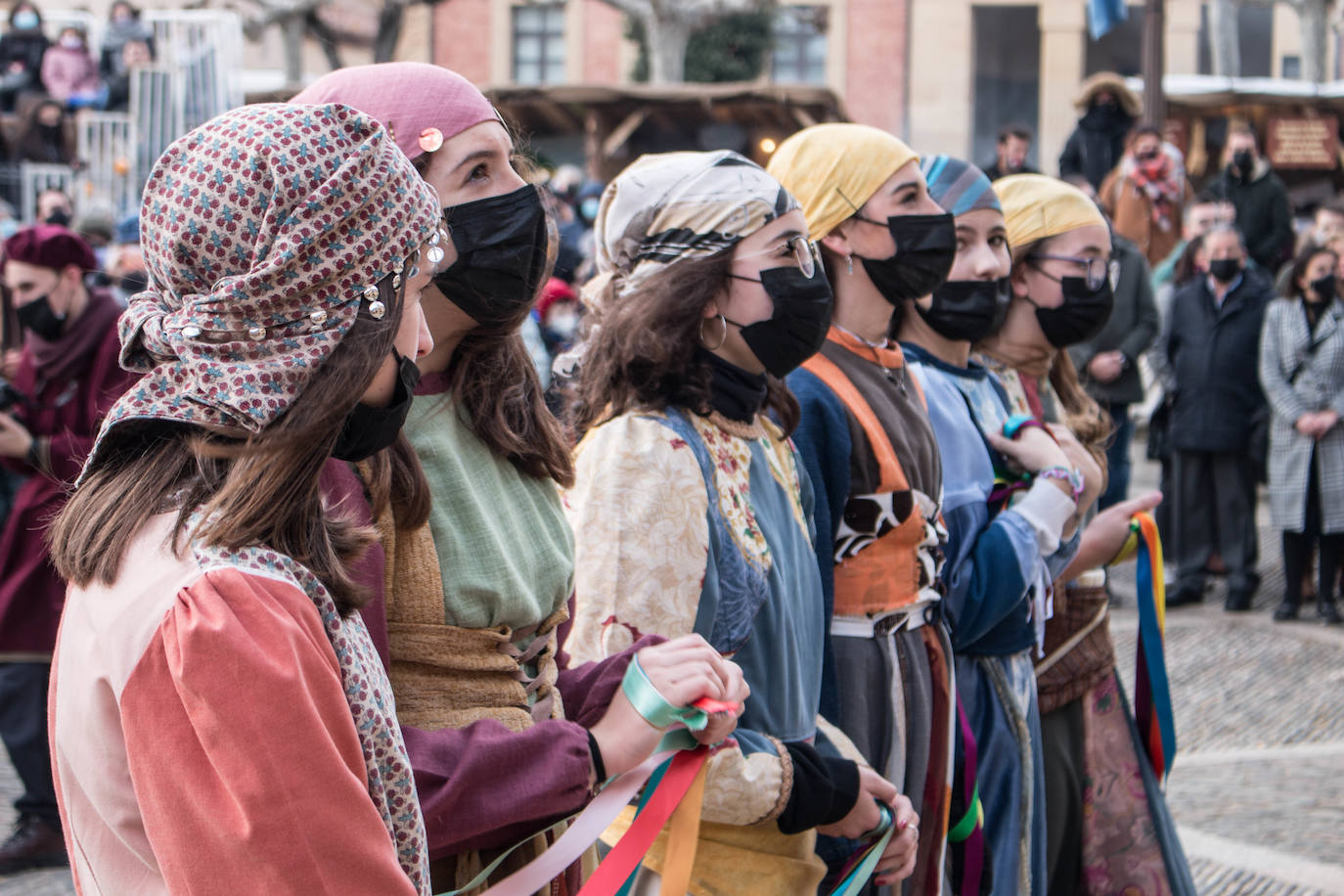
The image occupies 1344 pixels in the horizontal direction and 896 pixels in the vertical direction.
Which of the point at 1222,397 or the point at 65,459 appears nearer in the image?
the point at 65,459

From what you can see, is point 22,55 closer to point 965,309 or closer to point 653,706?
point 965,309

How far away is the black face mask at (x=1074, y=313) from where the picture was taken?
390 centimetres

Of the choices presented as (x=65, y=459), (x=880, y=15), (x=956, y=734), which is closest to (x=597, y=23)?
(x=880, y=15)

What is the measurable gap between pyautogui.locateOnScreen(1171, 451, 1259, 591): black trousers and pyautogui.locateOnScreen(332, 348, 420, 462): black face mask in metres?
8.05

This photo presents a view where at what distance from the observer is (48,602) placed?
5.00 m

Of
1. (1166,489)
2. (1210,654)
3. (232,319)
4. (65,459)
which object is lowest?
(1210,654)

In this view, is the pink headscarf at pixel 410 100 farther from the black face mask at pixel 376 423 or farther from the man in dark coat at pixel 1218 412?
the man in dark coat at pixel 1218 412

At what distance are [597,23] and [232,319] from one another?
3416cm

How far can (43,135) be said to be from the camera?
1653 cm

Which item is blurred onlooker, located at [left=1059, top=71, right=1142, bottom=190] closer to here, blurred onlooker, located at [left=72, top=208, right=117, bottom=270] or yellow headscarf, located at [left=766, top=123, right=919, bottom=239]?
blurred onlooker, located at [left=72, top=208, right=117, bottom=270]

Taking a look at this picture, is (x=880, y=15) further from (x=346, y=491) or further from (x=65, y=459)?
(x=346, y=491)

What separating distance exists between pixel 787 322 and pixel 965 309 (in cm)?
98

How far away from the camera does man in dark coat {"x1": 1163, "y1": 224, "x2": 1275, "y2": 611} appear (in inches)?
351

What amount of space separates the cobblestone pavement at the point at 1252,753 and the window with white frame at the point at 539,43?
2822 centimetres
